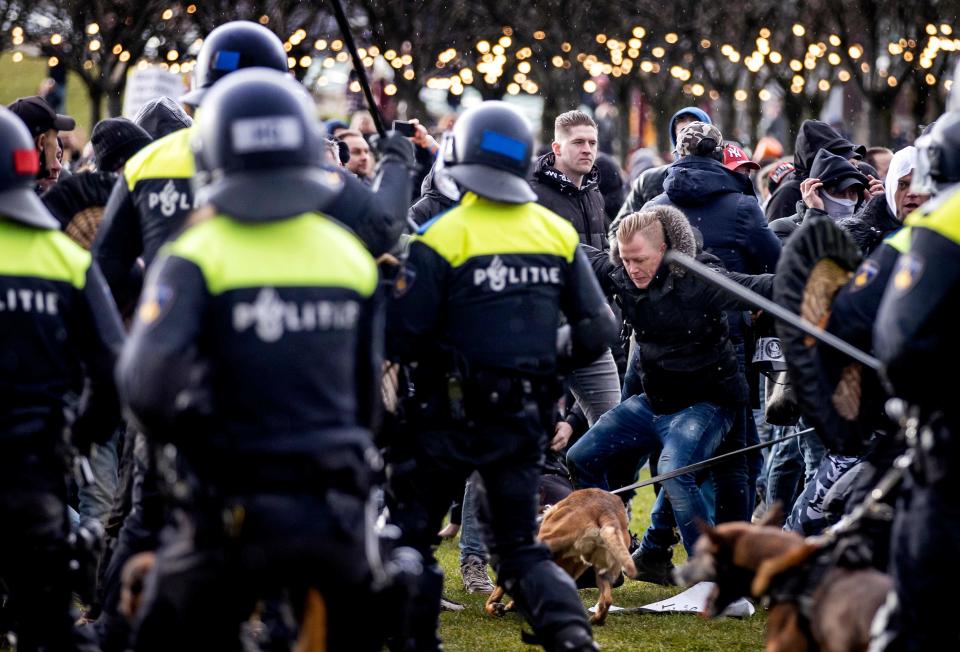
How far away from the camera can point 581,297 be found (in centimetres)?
588

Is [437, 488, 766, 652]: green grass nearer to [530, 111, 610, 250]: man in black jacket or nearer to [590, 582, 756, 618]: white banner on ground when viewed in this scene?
[590, 582, 756, 618]: white banner on ground

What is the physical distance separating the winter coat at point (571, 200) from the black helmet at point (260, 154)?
4.87 metres

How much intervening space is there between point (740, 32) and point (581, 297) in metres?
22.7

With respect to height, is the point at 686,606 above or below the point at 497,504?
below

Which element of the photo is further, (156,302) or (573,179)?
(573,179)

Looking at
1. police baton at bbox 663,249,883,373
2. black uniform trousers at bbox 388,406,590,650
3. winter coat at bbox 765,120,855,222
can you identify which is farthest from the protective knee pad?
winter coat at bbox 765,120,855,222

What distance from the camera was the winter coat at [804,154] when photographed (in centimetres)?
979

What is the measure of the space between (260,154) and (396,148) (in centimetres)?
218

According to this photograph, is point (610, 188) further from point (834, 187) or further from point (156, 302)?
point (156, 302)

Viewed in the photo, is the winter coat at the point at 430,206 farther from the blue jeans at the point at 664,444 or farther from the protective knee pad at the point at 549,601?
the protective knee pad at the point at 549,601

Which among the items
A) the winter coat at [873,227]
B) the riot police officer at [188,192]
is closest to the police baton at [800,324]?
the riot police officer at [188,192]

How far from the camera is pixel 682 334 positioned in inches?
298

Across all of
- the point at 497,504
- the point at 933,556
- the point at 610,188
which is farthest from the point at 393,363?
the point at 610,188

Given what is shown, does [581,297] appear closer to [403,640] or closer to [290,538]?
[403,640]
